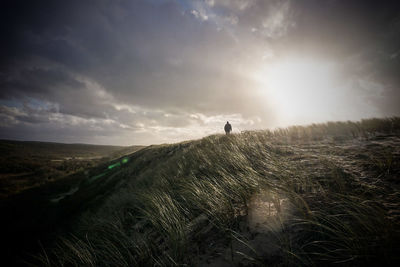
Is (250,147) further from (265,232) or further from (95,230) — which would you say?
(95,230)

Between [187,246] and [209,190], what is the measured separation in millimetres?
978

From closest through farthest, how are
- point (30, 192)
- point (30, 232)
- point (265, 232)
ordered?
point (265, 232) < point (30, 232) < point (30, 192)

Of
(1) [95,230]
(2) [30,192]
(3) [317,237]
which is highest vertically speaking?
(3) [317,237]

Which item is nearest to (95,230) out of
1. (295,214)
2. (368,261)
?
(295,214)

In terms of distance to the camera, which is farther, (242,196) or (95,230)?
(95,230)

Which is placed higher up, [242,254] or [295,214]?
[295,214]

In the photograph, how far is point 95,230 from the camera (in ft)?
8.90

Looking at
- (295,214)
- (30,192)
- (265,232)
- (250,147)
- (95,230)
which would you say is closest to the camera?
(265,232)

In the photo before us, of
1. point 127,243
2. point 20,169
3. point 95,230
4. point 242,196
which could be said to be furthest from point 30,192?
point 242,196

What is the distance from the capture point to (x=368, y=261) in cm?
94

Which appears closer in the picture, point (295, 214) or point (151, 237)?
point (295, 214)

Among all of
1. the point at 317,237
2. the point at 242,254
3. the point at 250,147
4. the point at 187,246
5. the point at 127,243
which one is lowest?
the point at 127,243

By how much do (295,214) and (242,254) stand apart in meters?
0.76

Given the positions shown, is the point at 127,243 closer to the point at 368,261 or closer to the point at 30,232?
the point at 368,261
